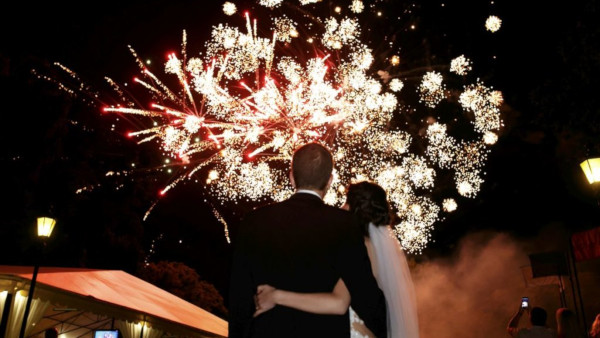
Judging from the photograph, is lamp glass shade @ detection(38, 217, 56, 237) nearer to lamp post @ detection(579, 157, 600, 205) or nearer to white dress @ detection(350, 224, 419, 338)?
white dress @ detection(350, 224, 419, 338)

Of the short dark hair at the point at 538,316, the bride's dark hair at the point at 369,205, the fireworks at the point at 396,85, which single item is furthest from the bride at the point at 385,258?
the fireworks at the point at 396,85

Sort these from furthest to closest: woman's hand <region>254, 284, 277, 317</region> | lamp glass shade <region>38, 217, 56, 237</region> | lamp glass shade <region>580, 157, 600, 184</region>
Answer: lamp glass shade <region>38, 217, 56, 237</region>
lamp glass shade <region>580, 157, 600, 184</region>
woman's hand <region>254, 284, 277, 317</region>

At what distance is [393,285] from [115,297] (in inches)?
318

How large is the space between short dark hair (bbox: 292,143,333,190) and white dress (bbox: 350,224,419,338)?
95cm

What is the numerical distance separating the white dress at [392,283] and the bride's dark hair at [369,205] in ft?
0.15

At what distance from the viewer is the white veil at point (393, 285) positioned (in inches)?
140

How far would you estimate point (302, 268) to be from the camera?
2469 millimetres

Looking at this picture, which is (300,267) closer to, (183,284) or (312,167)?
(312,167)

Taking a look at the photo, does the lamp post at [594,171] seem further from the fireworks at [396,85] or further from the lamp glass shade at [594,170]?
the fireworks at [396,85]

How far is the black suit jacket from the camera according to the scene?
8.07ft

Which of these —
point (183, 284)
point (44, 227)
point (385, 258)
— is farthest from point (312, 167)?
point (183, 284)

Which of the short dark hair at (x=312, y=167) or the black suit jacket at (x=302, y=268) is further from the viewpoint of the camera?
the short dark hair at (x=312, y=167)

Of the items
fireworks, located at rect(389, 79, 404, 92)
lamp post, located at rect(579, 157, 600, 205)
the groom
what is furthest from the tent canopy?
lamp post, located at rect(579, 157, 600, 205)

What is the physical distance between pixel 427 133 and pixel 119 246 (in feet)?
49.7
